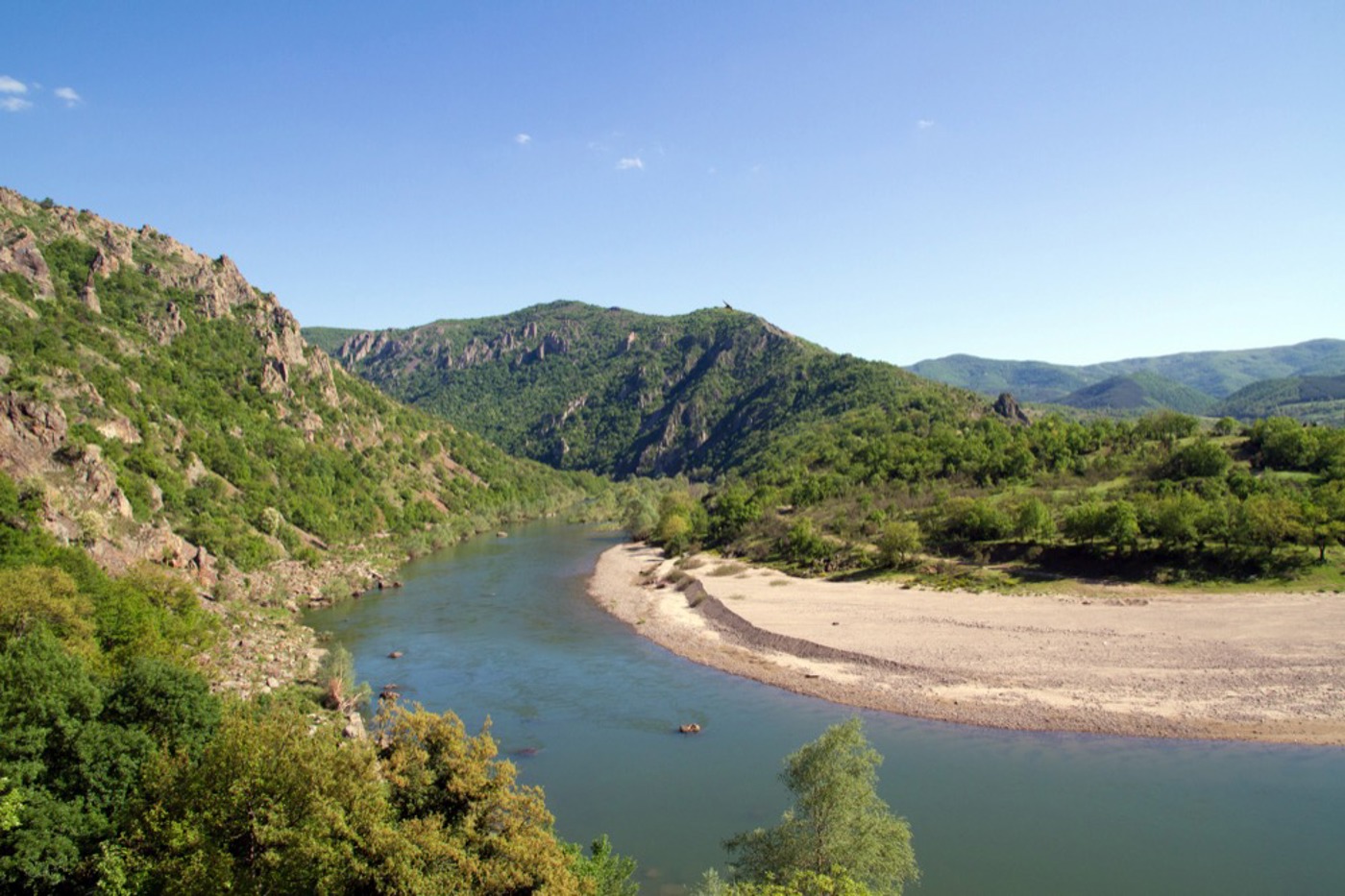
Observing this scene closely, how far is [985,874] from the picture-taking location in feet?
80.1

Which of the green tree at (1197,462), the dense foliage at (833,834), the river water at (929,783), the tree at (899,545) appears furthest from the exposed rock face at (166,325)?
the green tree at (1197,462)

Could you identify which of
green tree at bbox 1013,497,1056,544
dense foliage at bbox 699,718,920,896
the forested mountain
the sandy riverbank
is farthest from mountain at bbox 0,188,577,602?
green tree at bbox 1013,497,1056,544

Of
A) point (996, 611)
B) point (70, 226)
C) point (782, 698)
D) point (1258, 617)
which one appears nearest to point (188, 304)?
point (70, 226)

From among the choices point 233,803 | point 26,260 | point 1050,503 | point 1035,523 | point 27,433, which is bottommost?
point 233,803

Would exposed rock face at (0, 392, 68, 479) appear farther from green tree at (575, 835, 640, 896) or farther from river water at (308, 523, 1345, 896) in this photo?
green tree at (575, 835, 640, 896)

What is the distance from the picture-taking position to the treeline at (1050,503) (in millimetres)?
61906

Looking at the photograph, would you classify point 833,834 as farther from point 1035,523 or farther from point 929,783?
point 1035,523

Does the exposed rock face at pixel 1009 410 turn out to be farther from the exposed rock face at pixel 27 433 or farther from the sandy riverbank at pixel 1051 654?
the exposed rock face at pixel 27 433

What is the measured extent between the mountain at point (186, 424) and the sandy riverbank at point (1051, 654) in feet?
130

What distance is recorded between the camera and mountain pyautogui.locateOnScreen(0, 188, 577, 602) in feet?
180

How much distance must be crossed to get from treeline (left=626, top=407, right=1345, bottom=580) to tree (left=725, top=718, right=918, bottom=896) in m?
52.9

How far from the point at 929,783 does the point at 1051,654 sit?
1958 centimetres

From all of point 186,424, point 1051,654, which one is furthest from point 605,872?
point 186,424

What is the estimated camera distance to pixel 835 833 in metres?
20.7
